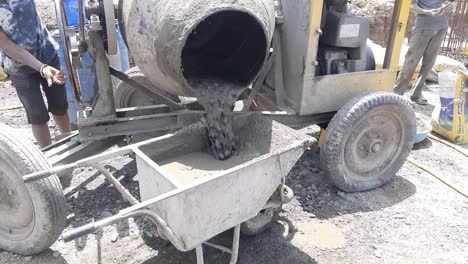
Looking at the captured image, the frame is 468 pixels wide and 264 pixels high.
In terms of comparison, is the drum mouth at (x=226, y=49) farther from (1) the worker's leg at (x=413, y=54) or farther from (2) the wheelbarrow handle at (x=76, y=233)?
(1) the worker's leg at (x=413, y=54)

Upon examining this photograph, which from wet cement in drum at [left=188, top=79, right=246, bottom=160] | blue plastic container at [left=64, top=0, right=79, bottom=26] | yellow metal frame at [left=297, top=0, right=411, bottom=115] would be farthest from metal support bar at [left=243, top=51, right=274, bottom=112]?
blue plastic container at [left=64, top=0, right=79, bottom=26]

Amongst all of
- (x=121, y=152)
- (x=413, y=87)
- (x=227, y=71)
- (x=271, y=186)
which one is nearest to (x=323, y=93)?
(x=227, y=71)

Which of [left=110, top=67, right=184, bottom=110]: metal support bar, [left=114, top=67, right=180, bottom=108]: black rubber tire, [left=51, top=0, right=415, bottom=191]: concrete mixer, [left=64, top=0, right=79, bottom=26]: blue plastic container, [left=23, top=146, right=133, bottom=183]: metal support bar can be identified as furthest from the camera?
[left=64, top=0, right=79, bottom=26]: blue plastic container

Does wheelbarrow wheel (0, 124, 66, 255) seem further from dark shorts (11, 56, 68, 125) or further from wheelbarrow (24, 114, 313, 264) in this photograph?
dark shorts (11, 56, 68, 125)

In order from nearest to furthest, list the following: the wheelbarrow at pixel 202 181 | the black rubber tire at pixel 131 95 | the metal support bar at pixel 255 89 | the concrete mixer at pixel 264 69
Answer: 1. the wheelbarrow at pixel 202 181
2. the concrete mixer at pixel 264 69
3. the metal support bar at pixel 255 89
4. the black rubber tire at pixel 131 95

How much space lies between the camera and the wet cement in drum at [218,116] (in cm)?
A: 275

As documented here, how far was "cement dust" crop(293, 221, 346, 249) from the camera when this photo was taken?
295cm

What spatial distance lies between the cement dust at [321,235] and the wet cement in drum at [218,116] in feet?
2.72

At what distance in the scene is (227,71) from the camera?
10.2ft

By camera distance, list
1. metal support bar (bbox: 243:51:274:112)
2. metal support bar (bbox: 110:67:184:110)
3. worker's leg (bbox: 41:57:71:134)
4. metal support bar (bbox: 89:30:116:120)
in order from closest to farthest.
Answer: metal support bar (bbox: 89:30:116:120)
metal support bar (bbox: 110:67:184:110)
metal support bar (bbox: 243:51:274:112)
worker's leg (bbox: 41:57:71:134)

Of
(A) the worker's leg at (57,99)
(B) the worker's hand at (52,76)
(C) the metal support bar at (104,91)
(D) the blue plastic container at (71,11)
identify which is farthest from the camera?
(D) the blue plastic container at (71,11)

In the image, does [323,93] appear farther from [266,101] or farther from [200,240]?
[200,240]

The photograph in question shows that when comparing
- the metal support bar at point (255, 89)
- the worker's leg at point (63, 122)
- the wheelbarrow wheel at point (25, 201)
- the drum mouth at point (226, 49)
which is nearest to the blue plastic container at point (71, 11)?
the worker's leg at point (63, 122)

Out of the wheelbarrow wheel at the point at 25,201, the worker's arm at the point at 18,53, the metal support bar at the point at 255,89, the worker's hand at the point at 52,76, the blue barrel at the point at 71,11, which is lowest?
the wheelbarrow wheel at the point at 25,201
